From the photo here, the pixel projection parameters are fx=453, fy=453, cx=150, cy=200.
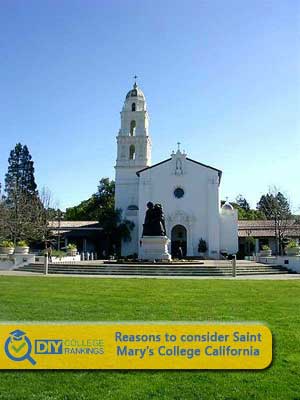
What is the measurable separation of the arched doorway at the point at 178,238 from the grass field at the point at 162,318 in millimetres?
32530

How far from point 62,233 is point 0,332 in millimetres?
47342

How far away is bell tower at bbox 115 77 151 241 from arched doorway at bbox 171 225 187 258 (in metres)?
5.84

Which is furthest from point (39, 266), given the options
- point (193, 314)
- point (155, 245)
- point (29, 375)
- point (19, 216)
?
point (29, 375)

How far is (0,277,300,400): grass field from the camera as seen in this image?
5406 millimetres

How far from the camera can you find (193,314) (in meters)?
9.98

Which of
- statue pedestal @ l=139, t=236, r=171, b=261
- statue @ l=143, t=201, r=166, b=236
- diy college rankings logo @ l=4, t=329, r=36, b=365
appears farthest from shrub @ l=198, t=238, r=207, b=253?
diy college rankings logo @ l=4, t=329, r=36, b=365

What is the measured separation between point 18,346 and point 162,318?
4.20 m

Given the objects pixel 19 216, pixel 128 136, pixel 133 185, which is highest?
pixel 128 136

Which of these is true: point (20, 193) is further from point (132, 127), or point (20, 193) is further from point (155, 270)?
point (155, 270)

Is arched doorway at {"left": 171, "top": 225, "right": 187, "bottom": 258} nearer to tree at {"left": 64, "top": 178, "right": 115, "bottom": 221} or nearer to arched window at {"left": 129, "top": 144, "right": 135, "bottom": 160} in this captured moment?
arched window at {"left": 129, "top": 144, "right": 135, "bottom": 160}

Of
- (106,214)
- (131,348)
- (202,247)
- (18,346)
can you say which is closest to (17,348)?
(18,346)

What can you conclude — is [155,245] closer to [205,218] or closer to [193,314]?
[205,218]

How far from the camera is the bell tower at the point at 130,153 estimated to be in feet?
173

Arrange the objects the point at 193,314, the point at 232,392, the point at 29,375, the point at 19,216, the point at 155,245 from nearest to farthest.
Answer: the point at 232,392 → the point at 29,375 → the point at 193,314 → the point at 155,245 → the point at 19,216
